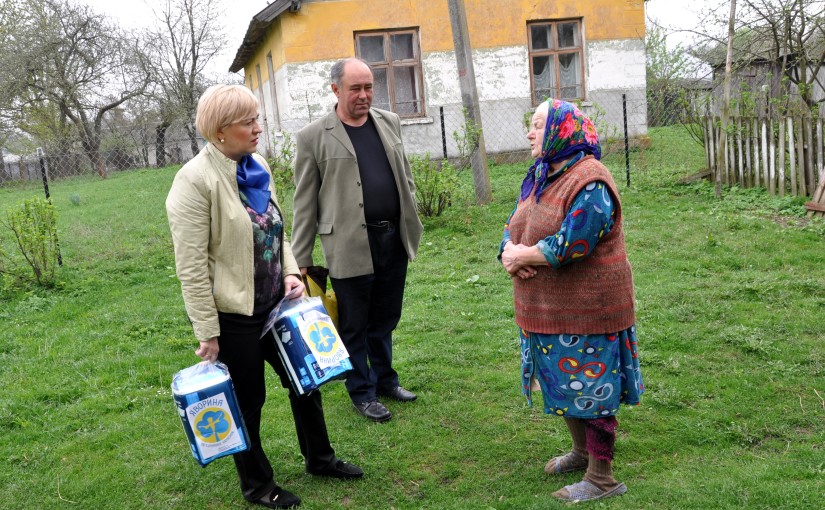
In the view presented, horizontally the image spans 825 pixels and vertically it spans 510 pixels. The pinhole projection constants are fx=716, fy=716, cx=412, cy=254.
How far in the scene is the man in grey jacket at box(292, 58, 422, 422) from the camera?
12.8 feet

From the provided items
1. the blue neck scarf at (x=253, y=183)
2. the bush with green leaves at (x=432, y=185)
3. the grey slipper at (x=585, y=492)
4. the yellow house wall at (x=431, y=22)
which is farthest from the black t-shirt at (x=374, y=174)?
the yellow house wall at (x=431, y=22)

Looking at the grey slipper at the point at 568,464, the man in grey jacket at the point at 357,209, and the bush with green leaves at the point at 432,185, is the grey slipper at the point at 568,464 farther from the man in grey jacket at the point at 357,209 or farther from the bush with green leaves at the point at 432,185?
the bush with green leaves at the point at 432,185

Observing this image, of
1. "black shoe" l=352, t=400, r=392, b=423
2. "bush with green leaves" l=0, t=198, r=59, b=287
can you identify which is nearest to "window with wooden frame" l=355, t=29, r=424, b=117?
"bush with green leaves" l=0, t=198, r=59, b=287

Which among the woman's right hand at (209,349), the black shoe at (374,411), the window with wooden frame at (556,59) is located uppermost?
the window with wooden frame at (556,59)

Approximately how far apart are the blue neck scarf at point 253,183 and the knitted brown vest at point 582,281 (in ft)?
3.74

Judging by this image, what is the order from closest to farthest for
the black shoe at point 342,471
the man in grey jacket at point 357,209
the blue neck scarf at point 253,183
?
the blue neck scarf at point 253,183 → the black shoe at point 342,471 → the man in grey jacket at point 357,209

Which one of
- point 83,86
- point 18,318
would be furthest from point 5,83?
point 18,318

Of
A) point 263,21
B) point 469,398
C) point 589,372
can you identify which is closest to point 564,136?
point 589,372

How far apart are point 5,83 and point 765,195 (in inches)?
938

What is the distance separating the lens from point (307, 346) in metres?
2.96

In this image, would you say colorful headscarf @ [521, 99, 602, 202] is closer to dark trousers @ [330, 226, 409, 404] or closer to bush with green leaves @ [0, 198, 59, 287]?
dark trousers @ [330, 226, 409, 404]

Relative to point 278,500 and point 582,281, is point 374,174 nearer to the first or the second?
point 582,281

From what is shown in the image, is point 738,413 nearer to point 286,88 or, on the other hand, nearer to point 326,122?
point 326,122

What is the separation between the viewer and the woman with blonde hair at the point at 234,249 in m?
2.81
